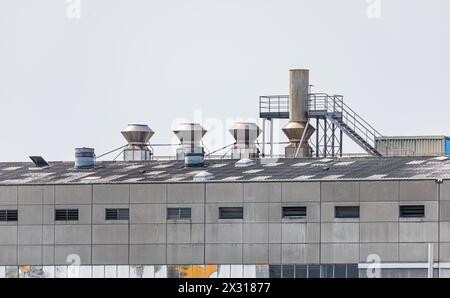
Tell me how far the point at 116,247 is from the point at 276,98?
991 inches

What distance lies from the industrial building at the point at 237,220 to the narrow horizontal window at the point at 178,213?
2.4 inches

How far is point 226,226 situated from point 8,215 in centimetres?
1449

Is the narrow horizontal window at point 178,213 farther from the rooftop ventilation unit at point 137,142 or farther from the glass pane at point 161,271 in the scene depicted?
the rooftop ventilation unit at point 137,142

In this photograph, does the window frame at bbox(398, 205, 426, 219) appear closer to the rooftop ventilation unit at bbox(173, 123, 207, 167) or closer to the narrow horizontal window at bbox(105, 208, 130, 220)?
the narrow horizontal window at bbox(105, 208, 130, 220)

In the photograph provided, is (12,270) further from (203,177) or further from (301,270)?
(301,270)

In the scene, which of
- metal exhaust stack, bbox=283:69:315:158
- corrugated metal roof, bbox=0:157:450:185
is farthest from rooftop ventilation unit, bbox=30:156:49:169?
metal exhaust stack, bbox=283:69:315:158

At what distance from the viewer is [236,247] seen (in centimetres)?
7631

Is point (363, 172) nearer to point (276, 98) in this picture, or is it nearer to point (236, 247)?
point (236, 247)

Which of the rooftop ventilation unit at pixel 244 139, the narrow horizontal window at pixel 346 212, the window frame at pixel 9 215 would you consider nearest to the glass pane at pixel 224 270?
the narrow horizontal window at pixel 346 212

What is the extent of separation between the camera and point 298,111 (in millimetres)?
95438

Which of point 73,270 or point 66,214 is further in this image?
point 66,214

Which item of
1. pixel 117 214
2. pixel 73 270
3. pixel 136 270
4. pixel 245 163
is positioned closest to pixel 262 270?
pixel 136 270

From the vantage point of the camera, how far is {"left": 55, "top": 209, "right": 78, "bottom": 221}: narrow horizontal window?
259 ft
